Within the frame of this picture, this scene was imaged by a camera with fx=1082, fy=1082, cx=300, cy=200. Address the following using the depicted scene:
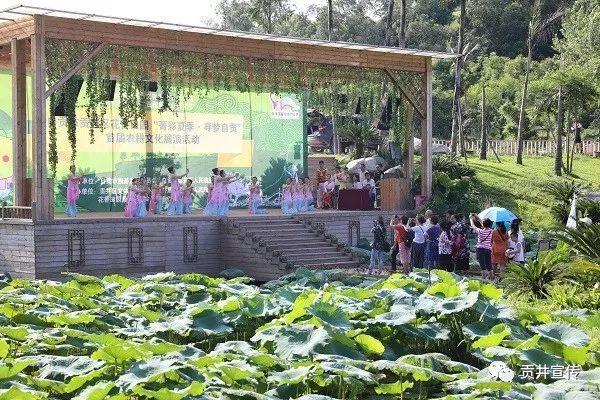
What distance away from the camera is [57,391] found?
7.32m

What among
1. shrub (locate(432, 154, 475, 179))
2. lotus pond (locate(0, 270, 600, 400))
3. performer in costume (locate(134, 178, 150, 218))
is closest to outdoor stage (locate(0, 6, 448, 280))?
performer in costume (locate(134, 178, 150, 218))

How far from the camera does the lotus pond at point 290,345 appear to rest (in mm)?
7223

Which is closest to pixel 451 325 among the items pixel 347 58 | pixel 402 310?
pixel 402 310

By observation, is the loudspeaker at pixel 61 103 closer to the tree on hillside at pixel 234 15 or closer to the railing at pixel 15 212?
the railing at pixel 15 212

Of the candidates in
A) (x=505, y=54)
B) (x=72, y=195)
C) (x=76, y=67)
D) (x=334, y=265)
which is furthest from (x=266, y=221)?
(x=505, y=54)

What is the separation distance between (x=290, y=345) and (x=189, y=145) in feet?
59.1

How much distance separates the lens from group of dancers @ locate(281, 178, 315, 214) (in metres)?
24.6

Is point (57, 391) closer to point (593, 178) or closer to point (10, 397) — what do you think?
point (10, 397)

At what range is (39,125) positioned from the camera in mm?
19641

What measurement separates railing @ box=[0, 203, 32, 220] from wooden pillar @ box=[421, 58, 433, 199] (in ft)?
33.4

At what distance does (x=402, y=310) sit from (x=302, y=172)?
1879 centimetres

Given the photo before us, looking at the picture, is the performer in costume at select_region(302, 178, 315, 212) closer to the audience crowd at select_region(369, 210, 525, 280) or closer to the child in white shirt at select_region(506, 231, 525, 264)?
the audience crowd at select_region(369, 210, 525, 280)

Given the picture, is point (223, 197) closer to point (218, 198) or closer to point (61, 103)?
point (218, 198)

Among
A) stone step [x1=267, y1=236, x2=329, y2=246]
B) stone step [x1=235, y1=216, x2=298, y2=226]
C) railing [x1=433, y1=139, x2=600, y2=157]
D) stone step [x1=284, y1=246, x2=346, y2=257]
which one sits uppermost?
railing [x1=433, y1=139, x2=600, y2=157]
